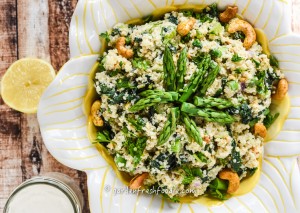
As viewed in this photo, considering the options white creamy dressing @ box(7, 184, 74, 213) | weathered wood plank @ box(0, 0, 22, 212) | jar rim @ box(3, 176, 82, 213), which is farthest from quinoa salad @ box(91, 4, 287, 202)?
weathered wood plank @ box(0, 0, 22, 212)

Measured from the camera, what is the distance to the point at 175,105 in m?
2.43

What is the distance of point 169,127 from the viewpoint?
2.33m

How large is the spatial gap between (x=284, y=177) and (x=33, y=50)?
1.77 m

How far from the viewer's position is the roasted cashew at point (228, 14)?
8.15ft

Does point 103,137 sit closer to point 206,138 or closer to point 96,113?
point 96,113

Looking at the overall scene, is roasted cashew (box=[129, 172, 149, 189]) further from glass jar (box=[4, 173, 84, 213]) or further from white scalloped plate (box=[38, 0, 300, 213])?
glass jar (box=[4, 173, 84, 213])

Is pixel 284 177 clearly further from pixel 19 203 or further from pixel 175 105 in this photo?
pixel 19 203

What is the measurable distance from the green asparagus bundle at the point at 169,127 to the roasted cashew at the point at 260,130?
1.51 ft

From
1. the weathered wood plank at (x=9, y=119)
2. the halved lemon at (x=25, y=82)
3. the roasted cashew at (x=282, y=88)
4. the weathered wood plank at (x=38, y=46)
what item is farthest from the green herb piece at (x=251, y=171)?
the weathered wood plank at (x=9, y=119)

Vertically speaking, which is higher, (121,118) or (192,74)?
(192,74)

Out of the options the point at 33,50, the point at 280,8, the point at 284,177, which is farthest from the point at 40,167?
the point at 280,8

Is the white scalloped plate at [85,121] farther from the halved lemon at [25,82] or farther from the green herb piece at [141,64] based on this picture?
the halved lemon at [25,82]

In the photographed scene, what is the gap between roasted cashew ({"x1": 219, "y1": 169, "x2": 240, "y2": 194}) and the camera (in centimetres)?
248

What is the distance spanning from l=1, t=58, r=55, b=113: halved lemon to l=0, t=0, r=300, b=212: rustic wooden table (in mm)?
125
